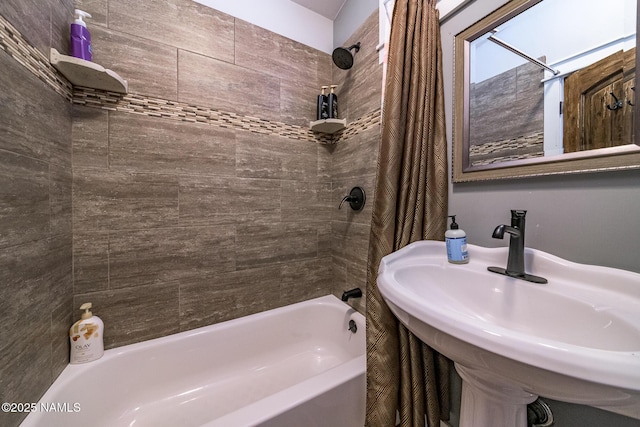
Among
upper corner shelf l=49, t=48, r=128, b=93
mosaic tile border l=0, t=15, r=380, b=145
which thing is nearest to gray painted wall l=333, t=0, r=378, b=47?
mosaic tile border l=0, t=15, r=380, b=145

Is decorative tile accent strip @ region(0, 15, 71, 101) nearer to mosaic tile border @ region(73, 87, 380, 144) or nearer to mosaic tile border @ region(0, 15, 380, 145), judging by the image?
mosaic tile border @ region(0, 15, 380, 145)

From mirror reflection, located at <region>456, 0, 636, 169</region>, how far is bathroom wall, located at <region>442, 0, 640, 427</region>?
9 cm

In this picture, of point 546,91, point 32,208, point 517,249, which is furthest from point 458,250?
point 32,208

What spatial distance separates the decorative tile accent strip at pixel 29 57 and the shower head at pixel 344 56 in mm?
1300

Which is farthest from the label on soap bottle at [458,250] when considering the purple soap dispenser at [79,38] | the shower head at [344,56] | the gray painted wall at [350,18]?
the purple soap dispenser at [79,38]

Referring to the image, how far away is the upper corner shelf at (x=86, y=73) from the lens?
0.88 meters

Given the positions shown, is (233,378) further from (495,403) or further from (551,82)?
(551,82)

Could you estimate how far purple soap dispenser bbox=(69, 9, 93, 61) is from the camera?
0.93 metres

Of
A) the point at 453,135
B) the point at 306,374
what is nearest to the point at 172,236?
the point at 306,374

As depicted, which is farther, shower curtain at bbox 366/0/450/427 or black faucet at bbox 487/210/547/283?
shower curtain at bbox 366/0/450/427

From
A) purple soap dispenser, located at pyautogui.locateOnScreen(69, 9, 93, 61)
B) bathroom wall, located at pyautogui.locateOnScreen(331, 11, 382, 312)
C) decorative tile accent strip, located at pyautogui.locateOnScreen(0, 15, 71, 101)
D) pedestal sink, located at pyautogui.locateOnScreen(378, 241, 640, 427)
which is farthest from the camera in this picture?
bathroom wall, located at pyautogui.locateOnScreen(331, 11, 382, 312)

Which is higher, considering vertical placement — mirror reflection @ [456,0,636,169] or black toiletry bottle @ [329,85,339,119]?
black toiletry bottle @ [329,85,339,119]

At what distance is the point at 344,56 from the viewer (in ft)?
4.52

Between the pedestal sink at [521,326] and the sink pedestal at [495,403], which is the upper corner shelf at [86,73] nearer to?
the pedestal sink at [521,326]
